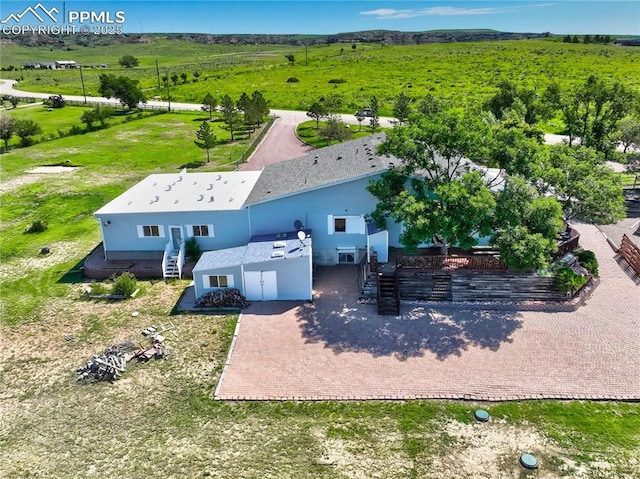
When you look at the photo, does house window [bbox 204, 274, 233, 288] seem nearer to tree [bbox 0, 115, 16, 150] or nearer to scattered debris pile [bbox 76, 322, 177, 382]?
scattered debris pile [bbox 76, 322, 177, 382]

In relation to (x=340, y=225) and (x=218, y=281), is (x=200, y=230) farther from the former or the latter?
(x=340, y=225)

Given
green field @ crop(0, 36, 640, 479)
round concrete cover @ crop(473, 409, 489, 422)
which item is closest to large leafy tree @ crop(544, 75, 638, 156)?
round concrete cover @ crop(473, 409, 489, 422)

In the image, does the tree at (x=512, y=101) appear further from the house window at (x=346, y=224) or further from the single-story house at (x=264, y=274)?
the single-story house at (x=264, y=274)

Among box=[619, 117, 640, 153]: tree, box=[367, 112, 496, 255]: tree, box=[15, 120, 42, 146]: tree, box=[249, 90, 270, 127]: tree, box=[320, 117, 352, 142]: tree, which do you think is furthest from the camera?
box=[249, 90, 270, 127]: tree

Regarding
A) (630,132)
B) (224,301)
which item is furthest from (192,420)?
(630,132)

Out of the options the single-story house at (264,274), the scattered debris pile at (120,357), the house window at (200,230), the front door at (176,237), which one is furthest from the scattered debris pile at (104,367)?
the house window at (200,230)

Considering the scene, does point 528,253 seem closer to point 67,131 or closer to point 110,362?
point 110,362

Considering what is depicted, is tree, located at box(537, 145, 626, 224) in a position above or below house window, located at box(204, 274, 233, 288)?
above
